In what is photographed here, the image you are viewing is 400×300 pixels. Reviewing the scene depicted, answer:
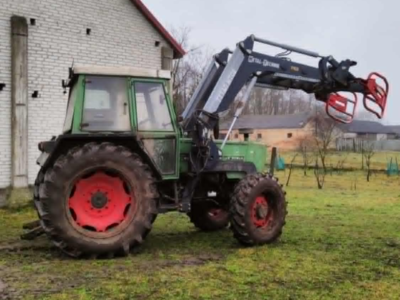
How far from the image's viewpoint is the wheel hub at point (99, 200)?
6273 millimetres

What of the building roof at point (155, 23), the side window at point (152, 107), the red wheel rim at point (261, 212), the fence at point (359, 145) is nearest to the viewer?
the side window at point (152, 107)

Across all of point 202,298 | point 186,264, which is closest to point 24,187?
point 186,264

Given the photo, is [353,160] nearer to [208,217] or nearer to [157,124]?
[208,217]

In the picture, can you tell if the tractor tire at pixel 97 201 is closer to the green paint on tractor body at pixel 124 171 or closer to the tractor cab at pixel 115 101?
the green paint on tractor body at pixel 124 171

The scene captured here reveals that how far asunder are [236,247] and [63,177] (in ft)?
8.34

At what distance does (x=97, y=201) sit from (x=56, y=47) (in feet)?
20.7

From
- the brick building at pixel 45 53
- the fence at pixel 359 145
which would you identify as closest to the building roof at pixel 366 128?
the fence at pixel 359 145

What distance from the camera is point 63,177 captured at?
604 centimetres

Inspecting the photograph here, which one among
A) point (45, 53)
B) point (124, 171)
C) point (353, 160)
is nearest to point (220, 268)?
point (124, 171)

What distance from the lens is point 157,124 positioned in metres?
6.79

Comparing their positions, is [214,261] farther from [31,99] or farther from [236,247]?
[31,99]

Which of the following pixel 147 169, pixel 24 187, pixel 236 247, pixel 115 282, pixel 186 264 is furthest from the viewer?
pixel 24 187

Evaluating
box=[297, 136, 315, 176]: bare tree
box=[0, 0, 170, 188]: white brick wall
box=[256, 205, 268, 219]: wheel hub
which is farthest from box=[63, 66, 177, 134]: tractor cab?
box=[297, 136, 315, 176]: bare tree

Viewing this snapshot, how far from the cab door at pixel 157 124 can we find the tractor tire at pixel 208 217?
1778 millimetres
